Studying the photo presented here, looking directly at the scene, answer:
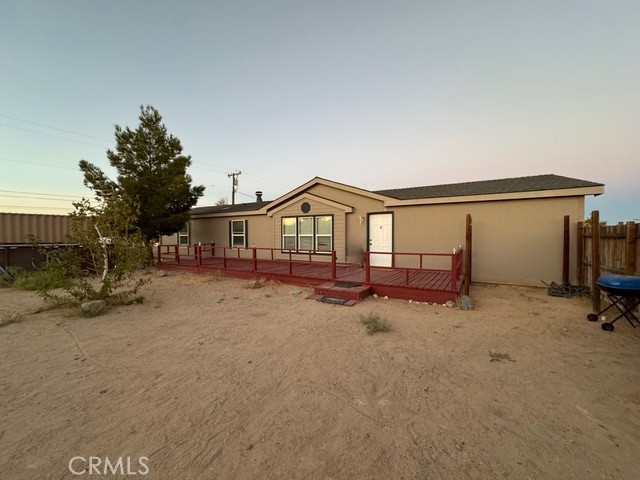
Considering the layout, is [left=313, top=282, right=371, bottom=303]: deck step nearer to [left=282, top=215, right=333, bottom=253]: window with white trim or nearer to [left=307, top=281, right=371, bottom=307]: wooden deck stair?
[left=307, top=281, right=371, bottom=307]: wooden deck stair

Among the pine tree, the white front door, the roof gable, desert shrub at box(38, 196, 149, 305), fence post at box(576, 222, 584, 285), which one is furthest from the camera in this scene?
the pine tree

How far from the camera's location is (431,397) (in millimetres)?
2863

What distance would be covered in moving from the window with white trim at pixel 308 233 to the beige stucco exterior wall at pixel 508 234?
3.74 metres

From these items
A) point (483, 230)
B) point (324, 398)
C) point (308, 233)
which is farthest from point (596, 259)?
point (308, 233)

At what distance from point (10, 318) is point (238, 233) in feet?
31.4

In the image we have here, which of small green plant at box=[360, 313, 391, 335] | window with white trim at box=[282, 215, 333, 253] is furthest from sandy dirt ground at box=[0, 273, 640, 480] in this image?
window with white trim at box=[282, 215, 333, 253]

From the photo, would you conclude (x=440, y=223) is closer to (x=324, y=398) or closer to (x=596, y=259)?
(x=596, y=259)

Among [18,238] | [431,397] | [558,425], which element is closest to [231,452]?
[431,397]

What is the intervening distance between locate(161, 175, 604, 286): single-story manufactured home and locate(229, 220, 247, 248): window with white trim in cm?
59

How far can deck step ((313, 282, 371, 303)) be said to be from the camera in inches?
278

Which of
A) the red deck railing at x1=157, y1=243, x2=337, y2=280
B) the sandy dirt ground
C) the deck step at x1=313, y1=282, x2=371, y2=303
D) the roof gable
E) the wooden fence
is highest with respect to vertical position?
the roof gable

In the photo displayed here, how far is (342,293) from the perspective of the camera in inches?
284

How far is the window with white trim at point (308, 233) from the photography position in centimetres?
1171

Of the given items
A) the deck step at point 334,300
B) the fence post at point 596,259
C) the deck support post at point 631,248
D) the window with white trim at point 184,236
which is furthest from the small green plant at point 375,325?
the window with white trim at point 184,236
